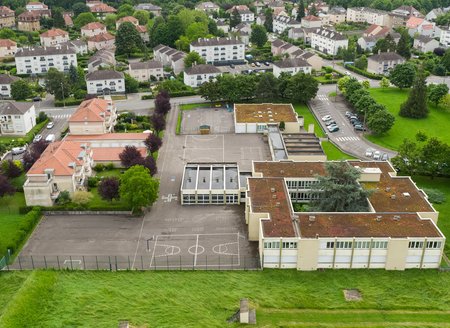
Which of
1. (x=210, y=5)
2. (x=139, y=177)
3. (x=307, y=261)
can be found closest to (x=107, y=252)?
(x=139, y=177)

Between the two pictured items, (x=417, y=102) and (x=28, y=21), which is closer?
(x=417, y=102)

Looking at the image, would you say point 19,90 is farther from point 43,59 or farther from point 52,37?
point 52,37

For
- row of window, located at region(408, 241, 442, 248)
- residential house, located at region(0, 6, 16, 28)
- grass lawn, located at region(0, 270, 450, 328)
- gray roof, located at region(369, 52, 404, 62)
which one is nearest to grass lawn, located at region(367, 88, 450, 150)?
gray roof, located at region(369, 52, 404, 62)

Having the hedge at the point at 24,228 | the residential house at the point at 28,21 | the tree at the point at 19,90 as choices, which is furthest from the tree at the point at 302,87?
the residential house at the point at 28,21

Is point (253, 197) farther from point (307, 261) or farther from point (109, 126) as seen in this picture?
point (109, 126)

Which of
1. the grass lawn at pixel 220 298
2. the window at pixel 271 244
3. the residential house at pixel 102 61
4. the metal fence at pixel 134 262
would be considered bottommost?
the metal fence at pixel 134 262

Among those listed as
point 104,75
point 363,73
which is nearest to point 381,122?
point 363,73

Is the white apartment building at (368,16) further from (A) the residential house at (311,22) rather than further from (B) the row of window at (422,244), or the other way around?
(B) the row of window at (422,244)
